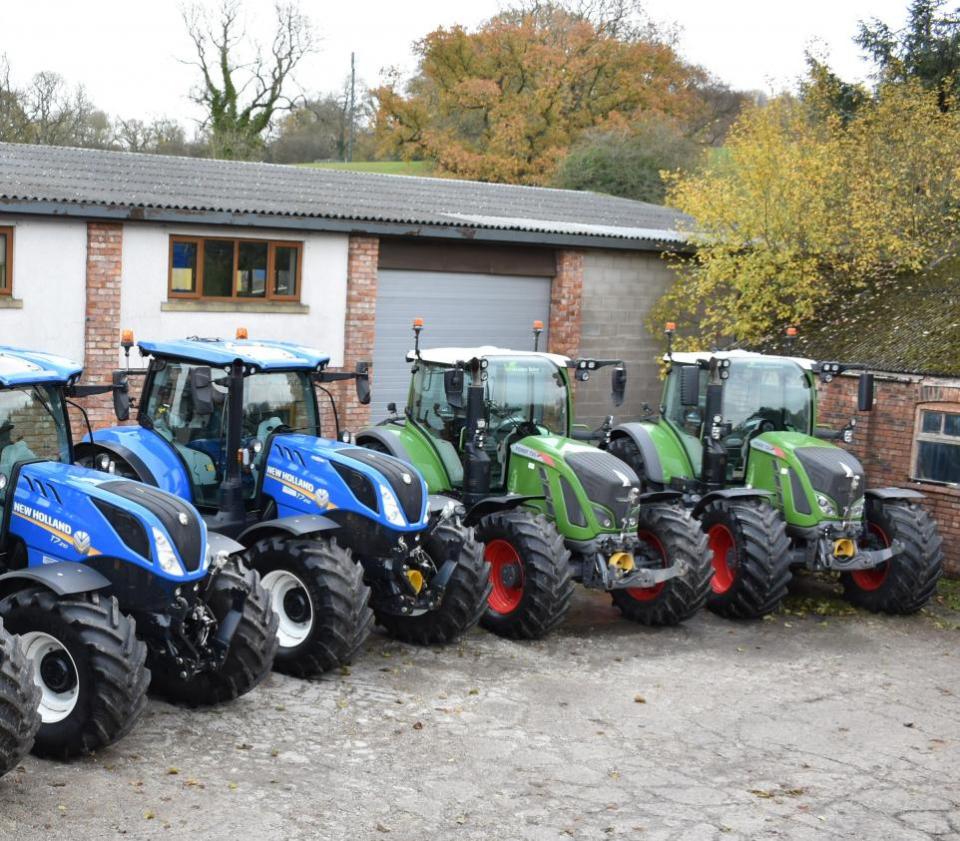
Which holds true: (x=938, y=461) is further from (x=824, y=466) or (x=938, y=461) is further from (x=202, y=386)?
(x=202, y=386)

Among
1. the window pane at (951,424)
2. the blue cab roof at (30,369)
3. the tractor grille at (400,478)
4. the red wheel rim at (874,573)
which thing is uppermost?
the blue cab roof at (30,369)

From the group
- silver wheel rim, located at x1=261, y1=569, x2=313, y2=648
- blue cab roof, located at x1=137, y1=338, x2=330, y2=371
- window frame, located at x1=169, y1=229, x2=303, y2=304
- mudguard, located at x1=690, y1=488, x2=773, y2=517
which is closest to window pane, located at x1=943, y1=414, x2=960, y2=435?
mudguard, located at x1=690, y1=488, x2=773, y2=517

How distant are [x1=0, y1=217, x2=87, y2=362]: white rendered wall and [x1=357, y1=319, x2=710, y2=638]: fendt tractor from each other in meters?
5.28

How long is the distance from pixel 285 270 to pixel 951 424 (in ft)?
29.4

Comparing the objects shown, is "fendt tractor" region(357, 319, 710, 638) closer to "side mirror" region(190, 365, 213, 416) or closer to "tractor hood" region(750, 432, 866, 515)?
"tractor hood" region(750, 432, 866, 515)

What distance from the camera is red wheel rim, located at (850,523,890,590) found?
44.1ft

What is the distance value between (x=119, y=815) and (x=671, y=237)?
52.8 feet

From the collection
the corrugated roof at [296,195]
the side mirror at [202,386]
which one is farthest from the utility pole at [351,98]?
the side mirror at [202,386]

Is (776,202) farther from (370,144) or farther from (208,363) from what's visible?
(370,144)

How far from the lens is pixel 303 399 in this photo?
10.8 meters

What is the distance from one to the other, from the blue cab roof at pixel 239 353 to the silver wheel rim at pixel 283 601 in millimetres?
1708

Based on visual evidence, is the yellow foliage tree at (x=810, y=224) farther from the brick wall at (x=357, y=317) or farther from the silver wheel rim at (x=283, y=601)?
the silver wheel rim at (x=283, y=601)

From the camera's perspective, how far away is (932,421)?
15445 millimetres

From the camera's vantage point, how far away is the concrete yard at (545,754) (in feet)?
24.0
